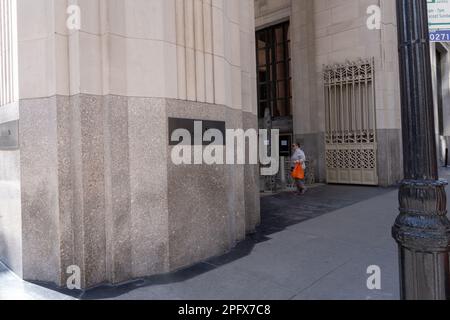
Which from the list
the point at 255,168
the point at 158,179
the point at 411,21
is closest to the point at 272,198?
the point at 255,168

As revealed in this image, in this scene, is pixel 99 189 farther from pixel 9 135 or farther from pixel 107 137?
pixel 9 135

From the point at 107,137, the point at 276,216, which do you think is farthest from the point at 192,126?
the point at 276,216

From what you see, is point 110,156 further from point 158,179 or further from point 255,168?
point 255,168

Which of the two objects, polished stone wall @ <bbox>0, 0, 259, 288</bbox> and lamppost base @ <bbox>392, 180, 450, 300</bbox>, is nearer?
lamppost base @ <bbox>392, 180, 450, 300</bbox>

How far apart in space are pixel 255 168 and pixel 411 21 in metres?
4.39

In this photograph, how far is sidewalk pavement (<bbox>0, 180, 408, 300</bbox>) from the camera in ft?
12.7

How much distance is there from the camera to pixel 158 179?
457cm

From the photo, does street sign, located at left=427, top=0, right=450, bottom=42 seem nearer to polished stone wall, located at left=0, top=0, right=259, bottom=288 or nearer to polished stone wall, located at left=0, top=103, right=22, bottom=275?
polished stone wall, located at left=0, top=0, right=259, bottom=288

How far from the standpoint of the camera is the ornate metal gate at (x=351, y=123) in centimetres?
1366

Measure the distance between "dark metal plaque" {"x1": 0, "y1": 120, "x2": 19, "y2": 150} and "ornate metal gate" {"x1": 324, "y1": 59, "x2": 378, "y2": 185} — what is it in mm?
12661

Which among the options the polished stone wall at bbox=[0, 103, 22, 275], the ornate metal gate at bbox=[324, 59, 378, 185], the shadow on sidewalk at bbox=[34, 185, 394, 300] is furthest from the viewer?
the ornate metal gate at bbox=[324, 59, 378, 185]

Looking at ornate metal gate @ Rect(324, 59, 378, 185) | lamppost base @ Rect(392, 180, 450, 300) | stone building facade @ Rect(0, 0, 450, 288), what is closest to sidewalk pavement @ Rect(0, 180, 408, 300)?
Answer: stone building facade @ Rect(0, 0, 450, 288)

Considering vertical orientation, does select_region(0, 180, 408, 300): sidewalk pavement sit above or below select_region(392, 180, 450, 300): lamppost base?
below

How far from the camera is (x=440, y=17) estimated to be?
6465 millimetres
